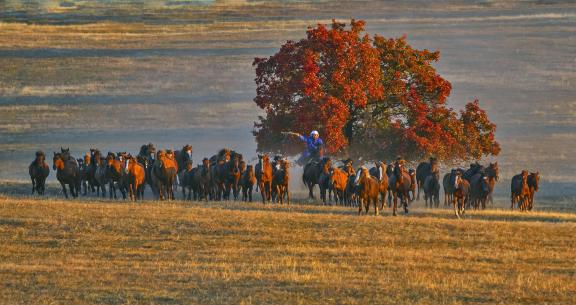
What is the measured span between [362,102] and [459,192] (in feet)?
30.8

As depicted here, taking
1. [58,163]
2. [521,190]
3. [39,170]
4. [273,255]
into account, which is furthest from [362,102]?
[273,255]

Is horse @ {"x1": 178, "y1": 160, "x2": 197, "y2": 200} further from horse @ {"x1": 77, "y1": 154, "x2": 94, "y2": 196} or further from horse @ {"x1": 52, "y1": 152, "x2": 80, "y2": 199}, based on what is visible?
horse @ {"x1": 52, "y1": 152, "x2": 80, "y2": 199}

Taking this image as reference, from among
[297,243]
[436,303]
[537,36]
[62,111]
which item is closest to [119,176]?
[297,243]

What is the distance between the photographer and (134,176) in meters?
41.9

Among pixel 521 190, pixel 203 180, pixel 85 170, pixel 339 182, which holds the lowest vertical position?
pixel 521 190

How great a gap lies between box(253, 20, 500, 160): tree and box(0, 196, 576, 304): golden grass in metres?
8.33

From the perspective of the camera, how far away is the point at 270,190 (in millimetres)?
42562

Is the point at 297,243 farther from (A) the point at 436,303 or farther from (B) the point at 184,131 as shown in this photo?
Answer: (B) the point at 184,131

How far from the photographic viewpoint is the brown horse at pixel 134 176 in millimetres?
41656

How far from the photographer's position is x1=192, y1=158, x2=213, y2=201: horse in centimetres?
4359

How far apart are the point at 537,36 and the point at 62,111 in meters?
42.8

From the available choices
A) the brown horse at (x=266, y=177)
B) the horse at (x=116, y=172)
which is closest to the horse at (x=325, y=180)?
the brown horse at (x=266, y=177)

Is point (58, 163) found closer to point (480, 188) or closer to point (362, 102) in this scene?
point (362, 102)

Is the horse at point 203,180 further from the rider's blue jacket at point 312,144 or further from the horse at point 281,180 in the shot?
the rider's blue jacket at point 312,144
